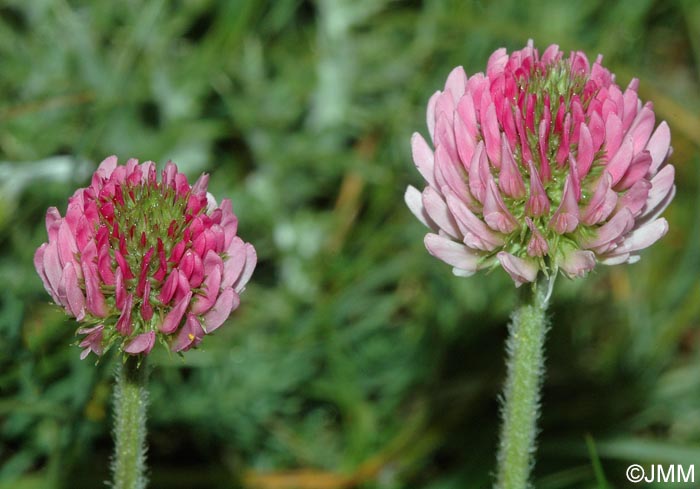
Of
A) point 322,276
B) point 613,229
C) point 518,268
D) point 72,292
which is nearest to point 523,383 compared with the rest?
point 518,268

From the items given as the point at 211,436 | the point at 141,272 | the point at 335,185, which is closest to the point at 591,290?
the point at 335,185

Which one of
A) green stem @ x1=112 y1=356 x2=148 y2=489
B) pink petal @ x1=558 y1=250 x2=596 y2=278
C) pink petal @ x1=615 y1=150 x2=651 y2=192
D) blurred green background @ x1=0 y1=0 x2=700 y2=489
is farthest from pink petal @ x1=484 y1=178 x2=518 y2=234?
blurred green background @ x1=0 y1=0 x2=700 y2=489

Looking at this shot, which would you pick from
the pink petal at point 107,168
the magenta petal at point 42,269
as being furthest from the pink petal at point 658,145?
the magenta petal at point 42,269

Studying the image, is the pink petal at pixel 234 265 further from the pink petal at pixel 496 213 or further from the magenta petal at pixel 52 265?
the pink petal at pixel 496 213

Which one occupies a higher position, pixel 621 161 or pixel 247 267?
pixel 621 161

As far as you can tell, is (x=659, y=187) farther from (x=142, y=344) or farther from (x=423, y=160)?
(x=142, y=344)

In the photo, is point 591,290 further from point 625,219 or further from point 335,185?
point 625,219
